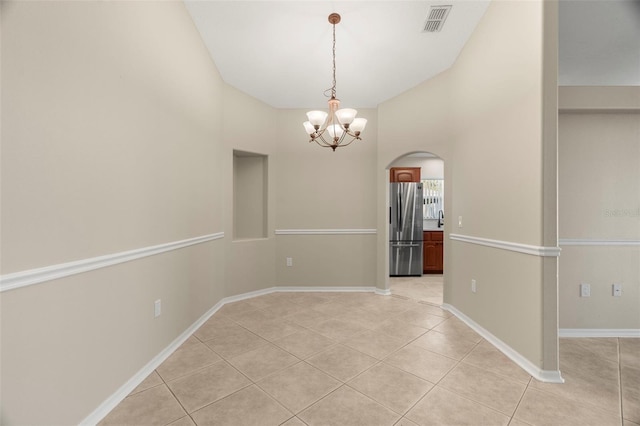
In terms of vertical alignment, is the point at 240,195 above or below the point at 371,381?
above

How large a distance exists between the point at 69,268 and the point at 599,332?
415cm

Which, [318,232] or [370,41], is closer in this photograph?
[370,41]

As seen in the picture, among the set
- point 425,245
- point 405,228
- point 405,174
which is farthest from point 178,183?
point 425,245

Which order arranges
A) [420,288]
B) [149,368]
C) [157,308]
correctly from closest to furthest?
[149,368], [157,308], [420,288]

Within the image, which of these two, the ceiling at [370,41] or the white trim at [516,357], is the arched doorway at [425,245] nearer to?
the white trim at [516,357]

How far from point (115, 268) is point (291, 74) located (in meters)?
2.84

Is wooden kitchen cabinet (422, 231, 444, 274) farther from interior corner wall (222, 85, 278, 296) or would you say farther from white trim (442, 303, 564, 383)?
interior corner wall (222, 85, 278, 296)

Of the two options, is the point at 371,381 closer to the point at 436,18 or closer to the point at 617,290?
the point at 617,290

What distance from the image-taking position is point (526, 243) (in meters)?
2.07

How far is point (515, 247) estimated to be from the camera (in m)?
2.17

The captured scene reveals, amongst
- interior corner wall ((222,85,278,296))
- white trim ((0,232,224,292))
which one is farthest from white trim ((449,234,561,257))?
white trim ((0,232,224,292))

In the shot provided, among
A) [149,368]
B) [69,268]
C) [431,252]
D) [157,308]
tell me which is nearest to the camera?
[69,268]

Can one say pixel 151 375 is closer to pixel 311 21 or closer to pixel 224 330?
pixel 224 330

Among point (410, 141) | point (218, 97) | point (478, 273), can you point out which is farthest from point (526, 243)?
point (218, 97)
